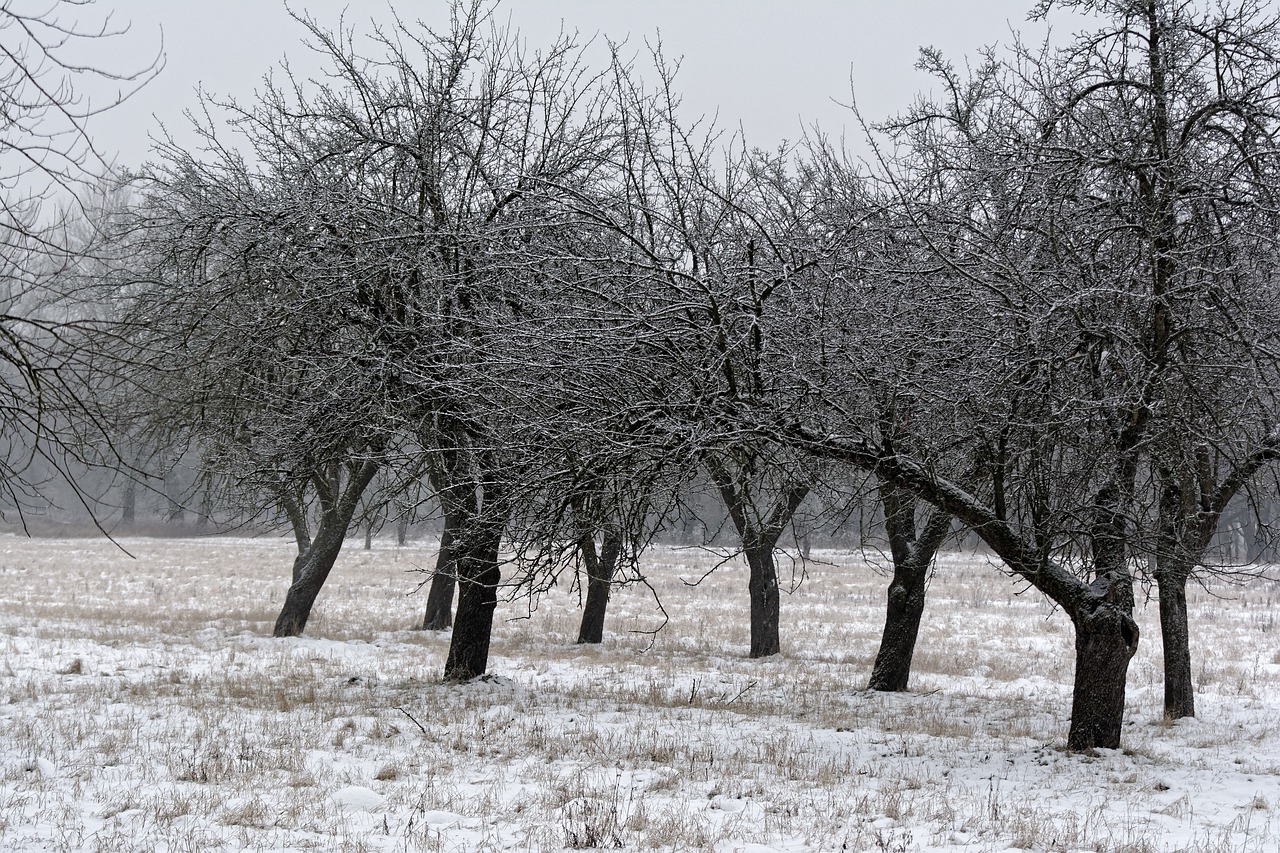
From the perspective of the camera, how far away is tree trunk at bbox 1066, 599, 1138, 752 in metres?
7.29

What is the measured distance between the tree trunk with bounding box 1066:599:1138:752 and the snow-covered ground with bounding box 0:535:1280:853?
0.26m

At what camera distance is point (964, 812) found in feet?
19.0

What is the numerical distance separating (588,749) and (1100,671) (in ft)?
12.5

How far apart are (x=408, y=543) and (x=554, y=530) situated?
133 feet

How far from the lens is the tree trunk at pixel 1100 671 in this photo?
287 inches

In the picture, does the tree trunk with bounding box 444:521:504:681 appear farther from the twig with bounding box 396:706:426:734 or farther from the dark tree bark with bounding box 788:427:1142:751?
the dark tree bark with bounding box 788:427:1142:751

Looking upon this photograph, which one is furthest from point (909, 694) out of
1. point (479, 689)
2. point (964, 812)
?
point (964, 812)

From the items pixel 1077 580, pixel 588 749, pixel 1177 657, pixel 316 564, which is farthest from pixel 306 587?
pixel 1177 657

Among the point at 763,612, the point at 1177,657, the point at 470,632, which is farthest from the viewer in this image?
the point at 763,612

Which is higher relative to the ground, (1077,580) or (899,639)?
(1077,580)

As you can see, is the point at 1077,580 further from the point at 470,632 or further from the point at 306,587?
the point at 306,587

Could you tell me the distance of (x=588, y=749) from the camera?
7.23m

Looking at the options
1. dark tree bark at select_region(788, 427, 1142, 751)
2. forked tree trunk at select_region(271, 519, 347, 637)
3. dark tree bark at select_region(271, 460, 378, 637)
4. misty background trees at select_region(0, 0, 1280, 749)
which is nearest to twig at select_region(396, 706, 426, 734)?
misty background trees at select_region(0, 0, 1280, 749)

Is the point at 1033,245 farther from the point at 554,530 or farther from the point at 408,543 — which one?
the point at 408,543
